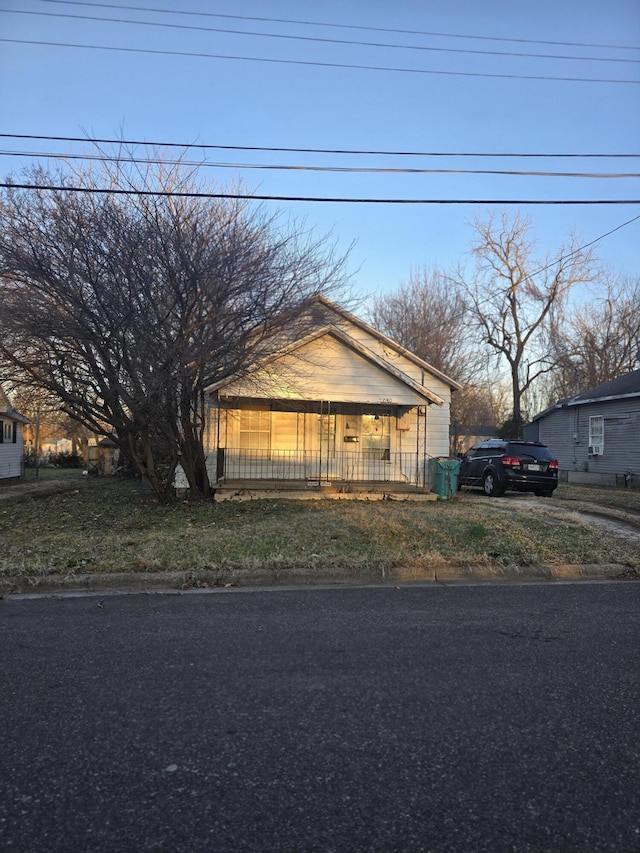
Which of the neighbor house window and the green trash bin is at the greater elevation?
the neighbor house window

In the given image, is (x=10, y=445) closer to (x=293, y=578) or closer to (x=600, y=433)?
(x=293, y=578)

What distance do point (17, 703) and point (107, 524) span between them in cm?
692

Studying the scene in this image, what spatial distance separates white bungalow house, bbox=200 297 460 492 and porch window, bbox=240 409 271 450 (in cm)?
3

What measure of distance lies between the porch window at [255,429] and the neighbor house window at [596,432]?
1387 cm

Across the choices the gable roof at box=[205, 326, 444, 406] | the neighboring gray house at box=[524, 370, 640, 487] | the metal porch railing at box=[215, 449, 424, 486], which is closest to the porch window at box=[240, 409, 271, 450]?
the metal porch railing at box=[215, 449, 424, 486]

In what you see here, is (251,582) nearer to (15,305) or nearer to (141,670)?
(141,670)

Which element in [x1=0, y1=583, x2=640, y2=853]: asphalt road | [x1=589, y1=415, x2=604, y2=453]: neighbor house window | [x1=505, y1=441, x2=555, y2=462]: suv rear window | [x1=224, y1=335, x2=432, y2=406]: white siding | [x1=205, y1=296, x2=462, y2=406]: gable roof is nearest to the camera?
[x1=0, y1=583, x2=640, y2=853]: asphalt road

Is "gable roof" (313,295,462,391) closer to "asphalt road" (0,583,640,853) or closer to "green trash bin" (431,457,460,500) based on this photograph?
"green trash bin" (431,457,460,500)

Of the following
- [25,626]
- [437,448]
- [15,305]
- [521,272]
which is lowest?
[25,626]

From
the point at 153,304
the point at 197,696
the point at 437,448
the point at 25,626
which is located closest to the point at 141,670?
the point at 197,696

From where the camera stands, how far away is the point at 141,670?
441cm

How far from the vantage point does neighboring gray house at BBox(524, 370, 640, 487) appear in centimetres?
2147

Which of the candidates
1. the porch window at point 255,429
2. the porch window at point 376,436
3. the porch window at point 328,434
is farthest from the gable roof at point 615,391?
the porch window at point 255,429

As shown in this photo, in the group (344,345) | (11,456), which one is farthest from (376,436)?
(11,456)
